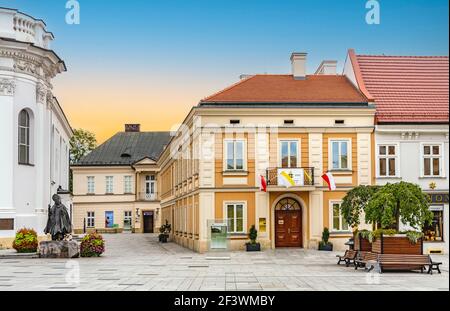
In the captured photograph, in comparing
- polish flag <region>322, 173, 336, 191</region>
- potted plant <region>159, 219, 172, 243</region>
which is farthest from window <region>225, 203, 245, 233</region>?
potted plant <region>159, 219, 172, 243</region>

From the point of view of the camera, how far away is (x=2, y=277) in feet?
66.4

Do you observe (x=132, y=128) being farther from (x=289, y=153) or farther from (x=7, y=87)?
(x=289, y=153)

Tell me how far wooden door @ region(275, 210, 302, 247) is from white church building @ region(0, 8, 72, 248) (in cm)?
1203

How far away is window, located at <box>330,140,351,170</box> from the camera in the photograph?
36.1 meters

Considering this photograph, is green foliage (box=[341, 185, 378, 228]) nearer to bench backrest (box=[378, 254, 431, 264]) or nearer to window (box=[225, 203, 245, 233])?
bench backrest (box=[378, 254, 431, 264])

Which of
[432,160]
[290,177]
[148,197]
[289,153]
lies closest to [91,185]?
[148,197]

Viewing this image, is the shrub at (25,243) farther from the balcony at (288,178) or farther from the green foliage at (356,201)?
the green foliage at (356,201)

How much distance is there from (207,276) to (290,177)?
14.3 m

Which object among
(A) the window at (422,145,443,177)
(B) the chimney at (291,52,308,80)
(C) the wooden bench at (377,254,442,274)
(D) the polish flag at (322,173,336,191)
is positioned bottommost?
(C) the wooden bench at (377,254,442,274)

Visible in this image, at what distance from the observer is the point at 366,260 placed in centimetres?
2311

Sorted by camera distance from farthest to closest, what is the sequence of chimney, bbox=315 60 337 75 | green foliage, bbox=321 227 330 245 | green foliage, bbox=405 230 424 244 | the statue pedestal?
1. chimney, bbox=315 60 337 75
2. green foliage, bbox=321 227 330 245
3. the statue pedestal
4. green foliage, bbox=405 230 424 244

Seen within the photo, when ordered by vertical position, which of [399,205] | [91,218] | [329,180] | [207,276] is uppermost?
[329,180]
